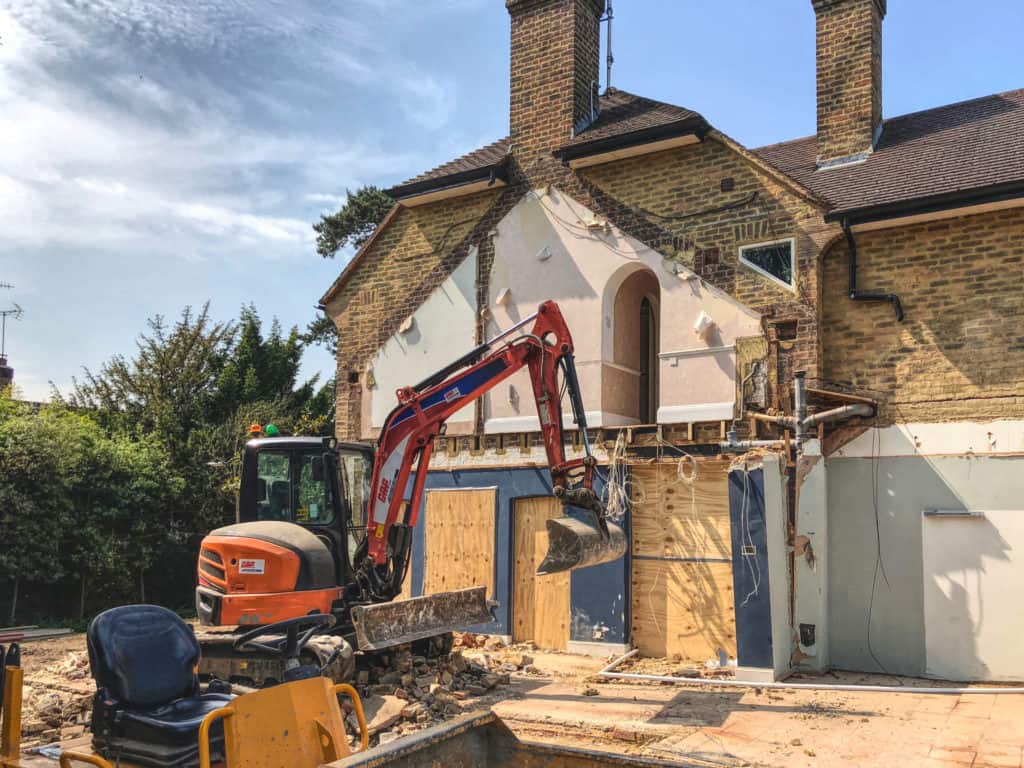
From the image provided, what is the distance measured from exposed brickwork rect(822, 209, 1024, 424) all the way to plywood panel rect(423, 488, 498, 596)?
544cm

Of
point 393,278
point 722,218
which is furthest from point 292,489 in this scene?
point 722,218

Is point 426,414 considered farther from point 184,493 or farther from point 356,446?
point 184,493

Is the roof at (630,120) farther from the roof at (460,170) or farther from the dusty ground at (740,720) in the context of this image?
the dusty ground at (740,720)

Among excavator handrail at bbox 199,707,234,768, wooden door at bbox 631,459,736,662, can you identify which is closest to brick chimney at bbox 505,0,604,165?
wooden door at bbox 631,459,736,662

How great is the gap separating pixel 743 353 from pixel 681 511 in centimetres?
228

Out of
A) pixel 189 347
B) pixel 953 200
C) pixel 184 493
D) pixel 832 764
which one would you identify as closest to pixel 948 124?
pixel 953 200

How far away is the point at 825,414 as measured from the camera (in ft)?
39.5

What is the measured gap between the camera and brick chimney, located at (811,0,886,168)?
1401cm

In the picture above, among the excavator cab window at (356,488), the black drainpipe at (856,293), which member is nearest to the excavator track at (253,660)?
the excavator cab window at (356,488)

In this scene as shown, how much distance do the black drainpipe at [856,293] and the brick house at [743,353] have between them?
38 millimetres

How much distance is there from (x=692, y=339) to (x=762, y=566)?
342cm

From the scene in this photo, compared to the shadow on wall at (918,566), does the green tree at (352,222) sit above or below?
above

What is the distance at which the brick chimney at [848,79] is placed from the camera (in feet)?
46.0

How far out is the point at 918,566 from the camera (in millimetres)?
11820
